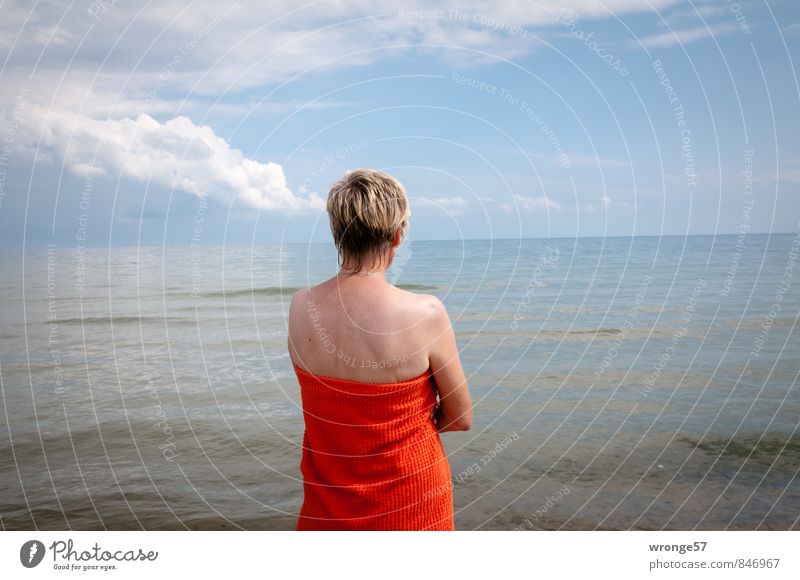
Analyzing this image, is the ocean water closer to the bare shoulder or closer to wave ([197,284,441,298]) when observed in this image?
the bare shoulder

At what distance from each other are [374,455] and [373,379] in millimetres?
357

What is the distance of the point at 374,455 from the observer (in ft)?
9.87

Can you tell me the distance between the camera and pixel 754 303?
60.2 ft

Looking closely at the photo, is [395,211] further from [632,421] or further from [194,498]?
[632,421]

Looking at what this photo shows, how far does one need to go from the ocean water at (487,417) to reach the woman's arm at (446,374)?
2.09 meters

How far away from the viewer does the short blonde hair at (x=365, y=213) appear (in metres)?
2.84

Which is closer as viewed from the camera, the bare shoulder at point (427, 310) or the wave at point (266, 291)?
the bare shoulder at point (427, 310)

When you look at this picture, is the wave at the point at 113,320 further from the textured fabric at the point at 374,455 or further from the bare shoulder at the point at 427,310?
the bare shoulder at the point at 427,310

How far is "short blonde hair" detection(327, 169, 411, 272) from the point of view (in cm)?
284

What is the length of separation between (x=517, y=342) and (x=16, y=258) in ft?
105

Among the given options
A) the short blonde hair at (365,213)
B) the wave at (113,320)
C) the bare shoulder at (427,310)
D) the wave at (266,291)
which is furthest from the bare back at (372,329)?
the wave at (266,291)

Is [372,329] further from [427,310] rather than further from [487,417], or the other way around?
[487,417]

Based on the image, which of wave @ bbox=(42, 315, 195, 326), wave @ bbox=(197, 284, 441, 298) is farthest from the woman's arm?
wave @ bbox=(197, 284, 441, 298)

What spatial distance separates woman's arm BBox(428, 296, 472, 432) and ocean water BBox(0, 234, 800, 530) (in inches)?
82.4
